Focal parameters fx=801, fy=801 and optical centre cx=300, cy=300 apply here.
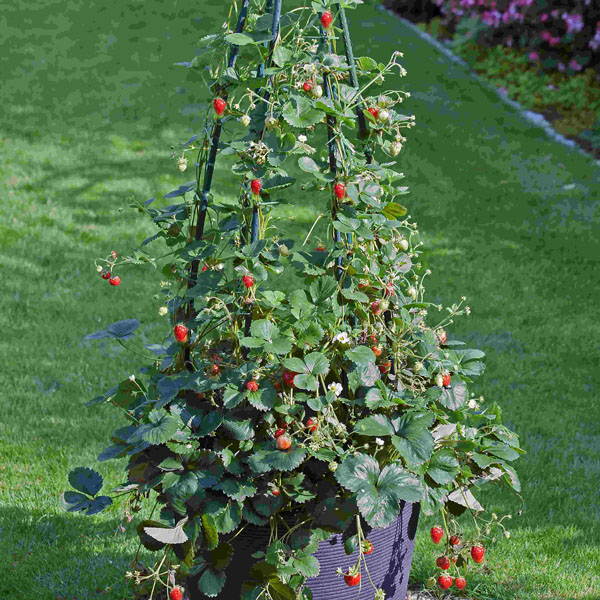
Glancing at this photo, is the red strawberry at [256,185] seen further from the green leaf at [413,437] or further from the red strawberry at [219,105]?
the green leaf at [413,437]

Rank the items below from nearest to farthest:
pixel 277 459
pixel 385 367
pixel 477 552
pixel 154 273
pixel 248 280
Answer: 1. pixel 277 459
2. pixel 248 280
3. pixel 477 552
4. pixel 385 367
5. pixel 154 273

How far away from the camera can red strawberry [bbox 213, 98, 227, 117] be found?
1.87 meters

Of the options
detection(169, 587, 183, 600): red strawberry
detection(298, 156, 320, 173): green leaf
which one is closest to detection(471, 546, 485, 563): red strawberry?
detection(169, 587, 183, 600): red strawberry

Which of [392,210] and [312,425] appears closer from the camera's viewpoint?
[312,425]

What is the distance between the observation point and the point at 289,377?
1861 millimetres

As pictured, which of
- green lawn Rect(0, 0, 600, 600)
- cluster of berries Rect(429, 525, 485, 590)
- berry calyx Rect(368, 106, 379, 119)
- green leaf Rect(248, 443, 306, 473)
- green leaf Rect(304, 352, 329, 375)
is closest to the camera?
green leaf Rect(248, 443, 306, 473)

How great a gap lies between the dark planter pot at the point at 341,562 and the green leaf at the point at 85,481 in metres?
0.33

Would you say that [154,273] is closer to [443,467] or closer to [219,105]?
[219,105]

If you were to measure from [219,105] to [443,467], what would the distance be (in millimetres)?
994

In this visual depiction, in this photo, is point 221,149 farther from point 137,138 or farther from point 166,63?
point 166,63

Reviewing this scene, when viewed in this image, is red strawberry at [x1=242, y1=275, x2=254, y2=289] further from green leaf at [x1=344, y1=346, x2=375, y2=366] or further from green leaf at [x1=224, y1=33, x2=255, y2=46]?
green leaf at [x1=224, y1=33, x2=255, y2=46]

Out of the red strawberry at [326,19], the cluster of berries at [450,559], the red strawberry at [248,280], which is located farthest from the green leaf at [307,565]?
the red strawberry at [326,19]

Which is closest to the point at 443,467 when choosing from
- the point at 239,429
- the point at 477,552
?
the point at 477,552

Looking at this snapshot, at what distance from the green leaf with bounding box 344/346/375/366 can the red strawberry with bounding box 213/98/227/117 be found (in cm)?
64
